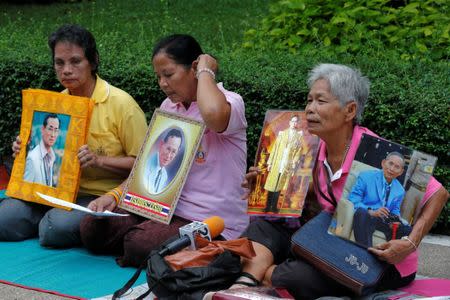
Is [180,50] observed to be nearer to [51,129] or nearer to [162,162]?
[162,162]

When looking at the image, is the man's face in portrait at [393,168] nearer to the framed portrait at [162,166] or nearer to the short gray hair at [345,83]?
the short gray hair at [345,83]

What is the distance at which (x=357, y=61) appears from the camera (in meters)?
6.79

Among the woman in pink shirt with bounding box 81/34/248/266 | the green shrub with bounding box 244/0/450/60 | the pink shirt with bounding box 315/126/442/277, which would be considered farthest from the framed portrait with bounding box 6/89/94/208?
the green shrub with bounding box 244/0/450/60

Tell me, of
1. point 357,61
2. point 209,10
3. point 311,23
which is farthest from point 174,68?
point 209,10

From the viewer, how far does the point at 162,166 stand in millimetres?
5078

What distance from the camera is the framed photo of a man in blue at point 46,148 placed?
5.38 metres

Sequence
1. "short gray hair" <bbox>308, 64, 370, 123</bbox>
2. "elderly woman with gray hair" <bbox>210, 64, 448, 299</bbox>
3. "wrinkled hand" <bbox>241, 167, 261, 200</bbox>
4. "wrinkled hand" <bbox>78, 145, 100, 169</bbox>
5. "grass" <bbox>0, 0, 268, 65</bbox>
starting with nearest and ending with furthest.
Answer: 1. "elderly woman with gray hair" <bbox>210, 64, 448, 299</bbox>
2. "short gray hair" <bbox>308, 64, 370, 123</bbox>
3. "wrinkled hand" <bbox>241, 167, 261, 200</bbox>
4. "wrinkled hand" <bbox>78, 145, 100, 169</bbox>
5. "grass" <bbox>0, 0, 268, 65</bbox>

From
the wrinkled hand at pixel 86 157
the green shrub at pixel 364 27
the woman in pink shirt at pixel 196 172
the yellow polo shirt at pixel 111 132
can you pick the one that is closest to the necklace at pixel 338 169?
the woman in pink shirt at pixel 196 172

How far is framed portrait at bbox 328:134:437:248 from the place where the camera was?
4.00 meters

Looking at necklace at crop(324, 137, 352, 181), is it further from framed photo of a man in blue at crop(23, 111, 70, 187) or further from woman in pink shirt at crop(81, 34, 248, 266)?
framed photo of a man in blue at crop(23, 111, 70, 187)

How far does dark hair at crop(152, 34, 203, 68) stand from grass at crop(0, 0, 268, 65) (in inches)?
123

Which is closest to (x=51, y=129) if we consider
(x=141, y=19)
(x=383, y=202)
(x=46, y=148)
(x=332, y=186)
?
(x=46, y=148)

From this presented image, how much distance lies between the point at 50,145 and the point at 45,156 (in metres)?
0.08

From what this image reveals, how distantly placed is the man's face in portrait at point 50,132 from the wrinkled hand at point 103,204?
19.7 inches
